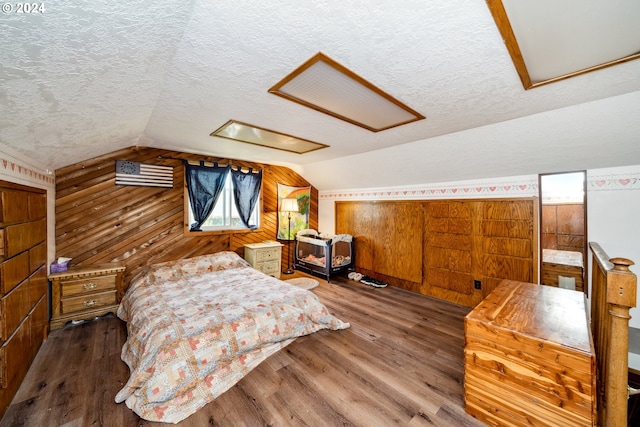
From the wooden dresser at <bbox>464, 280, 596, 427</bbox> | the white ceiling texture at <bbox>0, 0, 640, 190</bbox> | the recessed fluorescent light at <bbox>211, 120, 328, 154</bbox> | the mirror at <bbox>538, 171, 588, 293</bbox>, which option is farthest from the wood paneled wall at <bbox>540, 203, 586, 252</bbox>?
the recessed fluorescent light at <bbox>211, 120, 328, 154</bbox>

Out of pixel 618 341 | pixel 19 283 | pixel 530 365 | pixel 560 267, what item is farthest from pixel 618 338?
pixel 19 283

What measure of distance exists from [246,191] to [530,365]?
14.5 ft

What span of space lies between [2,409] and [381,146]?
433 cm

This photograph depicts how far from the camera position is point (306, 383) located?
6.47ft

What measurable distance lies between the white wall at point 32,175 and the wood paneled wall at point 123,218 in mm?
98

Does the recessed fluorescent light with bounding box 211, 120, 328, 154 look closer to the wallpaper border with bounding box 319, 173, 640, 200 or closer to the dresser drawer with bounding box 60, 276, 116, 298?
the wallpaper border with bounding box 319, 173, 640, 200

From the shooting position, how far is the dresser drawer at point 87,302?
9.04ft

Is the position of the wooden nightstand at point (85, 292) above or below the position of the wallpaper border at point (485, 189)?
below

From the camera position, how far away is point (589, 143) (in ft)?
8.09

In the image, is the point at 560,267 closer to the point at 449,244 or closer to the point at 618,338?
the point at 449,244

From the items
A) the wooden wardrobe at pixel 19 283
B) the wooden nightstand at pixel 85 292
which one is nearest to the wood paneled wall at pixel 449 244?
the wooden nightstand at pixel 85 292

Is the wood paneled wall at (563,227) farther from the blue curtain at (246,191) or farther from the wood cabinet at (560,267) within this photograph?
the blue curtain at (246,191)

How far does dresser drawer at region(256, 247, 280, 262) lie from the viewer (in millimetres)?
4383

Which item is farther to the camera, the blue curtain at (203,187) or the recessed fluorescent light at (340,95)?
the blue curtain at (203,187)
